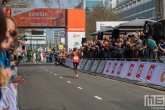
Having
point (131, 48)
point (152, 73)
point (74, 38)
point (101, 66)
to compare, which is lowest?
point (101, 66)

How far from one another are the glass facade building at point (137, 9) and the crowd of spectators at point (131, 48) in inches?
3156

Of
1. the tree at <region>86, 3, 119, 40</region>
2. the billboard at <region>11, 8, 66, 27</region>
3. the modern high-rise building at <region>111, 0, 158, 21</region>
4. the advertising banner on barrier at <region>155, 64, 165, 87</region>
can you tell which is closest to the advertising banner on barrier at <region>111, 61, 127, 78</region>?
the advertising banner on barrier at <region>155, 64, 165, 87</region>

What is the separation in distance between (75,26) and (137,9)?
81665 mm

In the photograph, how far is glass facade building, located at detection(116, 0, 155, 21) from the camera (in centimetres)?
11356

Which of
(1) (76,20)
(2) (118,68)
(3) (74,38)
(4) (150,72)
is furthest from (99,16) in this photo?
(4) (150,72)

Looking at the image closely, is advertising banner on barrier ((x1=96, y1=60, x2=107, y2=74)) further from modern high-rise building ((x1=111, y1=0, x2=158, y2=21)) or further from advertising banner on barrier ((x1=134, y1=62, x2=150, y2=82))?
modern high-rise building ((x1=111, y1=0, x2=158, y2=21))

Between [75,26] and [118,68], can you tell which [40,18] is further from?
[118,68]

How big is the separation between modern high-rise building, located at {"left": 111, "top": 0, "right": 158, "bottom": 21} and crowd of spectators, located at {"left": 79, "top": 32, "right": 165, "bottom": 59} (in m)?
80.2

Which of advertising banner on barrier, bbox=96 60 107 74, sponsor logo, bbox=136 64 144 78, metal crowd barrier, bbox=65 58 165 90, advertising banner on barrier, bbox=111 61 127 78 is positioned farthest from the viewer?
advertising banner on barrier, bbox=96 60 107 74

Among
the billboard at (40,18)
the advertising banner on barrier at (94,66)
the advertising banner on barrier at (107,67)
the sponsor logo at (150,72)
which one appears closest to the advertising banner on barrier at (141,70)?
the sponsor logo at (150,72)

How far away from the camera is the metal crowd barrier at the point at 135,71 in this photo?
1579cm

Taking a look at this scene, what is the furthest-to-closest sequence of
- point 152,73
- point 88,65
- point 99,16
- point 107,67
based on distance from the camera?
point 99,16, point 88,65, point 107,67, point 152,73

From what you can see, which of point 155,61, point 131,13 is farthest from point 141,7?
point 155,61

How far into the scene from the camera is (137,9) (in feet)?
427
